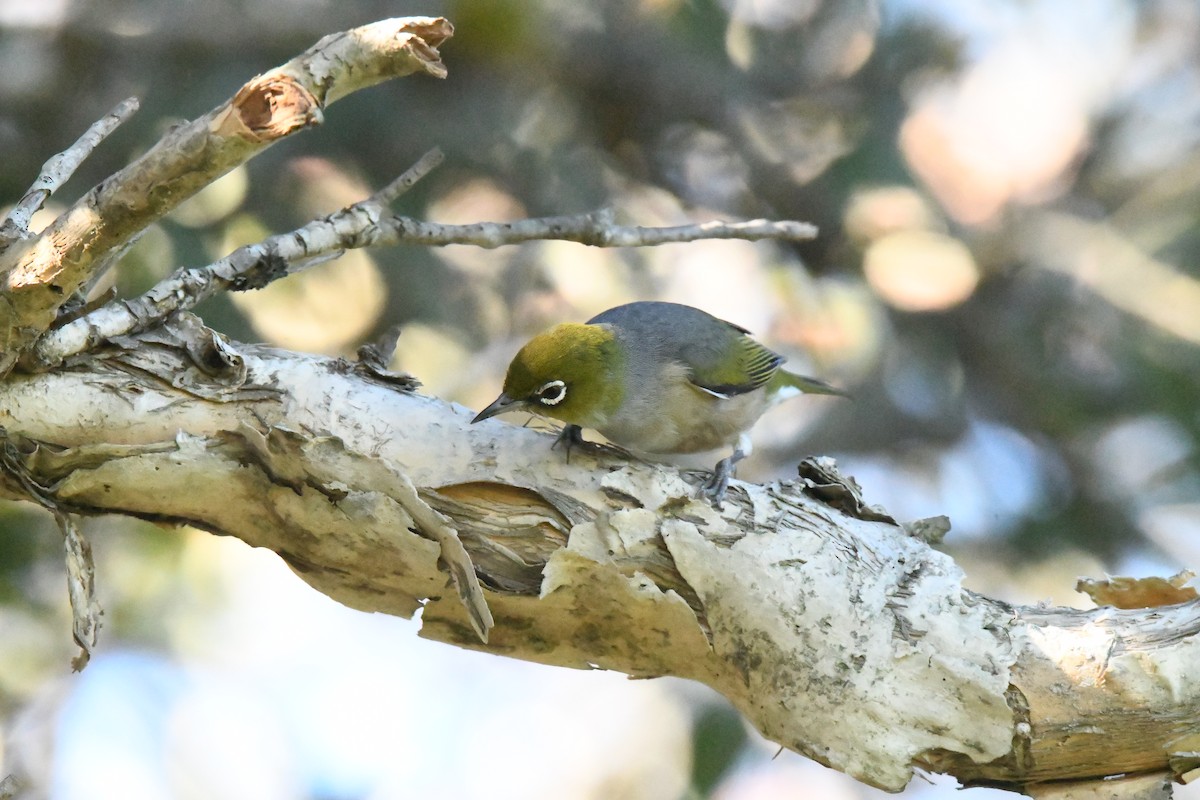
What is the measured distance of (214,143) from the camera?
1.92 metres

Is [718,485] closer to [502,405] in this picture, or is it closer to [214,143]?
[502,405]

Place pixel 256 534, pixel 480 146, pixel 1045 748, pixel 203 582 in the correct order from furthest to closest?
1. pixel 480 146
2. pixel 203 582
3. pixel 256 534
4. pixel 1045 748

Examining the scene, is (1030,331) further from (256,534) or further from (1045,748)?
(256,534)

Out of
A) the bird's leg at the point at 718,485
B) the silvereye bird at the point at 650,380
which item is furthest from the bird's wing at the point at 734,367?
the bird's leg at the point at 718,485

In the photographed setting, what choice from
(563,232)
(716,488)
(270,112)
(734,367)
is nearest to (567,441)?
(716,488)

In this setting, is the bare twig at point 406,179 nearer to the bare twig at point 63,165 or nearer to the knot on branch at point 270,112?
the bare twig at point 63,165

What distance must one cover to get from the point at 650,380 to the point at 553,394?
45 cm

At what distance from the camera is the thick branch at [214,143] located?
74.7 inches

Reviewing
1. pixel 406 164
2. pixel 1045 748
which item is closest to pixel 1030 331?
pixel 406 164

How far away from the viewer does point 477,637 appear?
8.96ft

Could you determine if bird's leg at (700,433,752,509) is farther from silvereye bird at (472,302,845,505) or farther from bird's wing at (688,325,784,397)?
bird's wing at (688,325,784,397)

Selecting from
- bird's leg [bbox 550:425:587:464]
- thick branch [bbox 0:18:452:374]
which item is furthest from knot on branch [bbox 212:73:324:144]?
bird's leg [bbox 550:425:587:464]

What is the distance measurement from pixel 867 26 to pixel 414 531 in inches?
211

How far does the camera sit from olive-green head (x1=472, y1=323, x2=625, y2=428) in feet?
11.0
